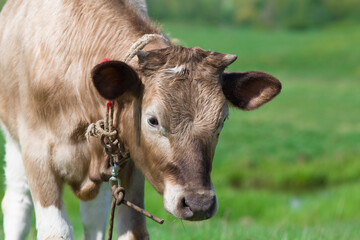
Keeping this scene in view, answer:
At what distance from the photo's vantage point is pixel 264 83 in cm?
452

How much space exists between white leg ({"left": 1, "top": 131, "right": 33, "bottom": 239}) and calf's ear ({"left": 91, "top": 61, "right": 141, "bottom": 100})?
2.07 m

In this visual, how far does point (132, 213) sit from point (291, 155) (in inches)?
628

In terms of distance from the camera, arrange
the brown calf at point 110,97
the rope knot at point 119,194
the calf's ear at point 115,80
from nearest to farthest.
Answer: the brown calf at point 110,97
the calf's ear at point 115,80
the rope knot at point 119,194

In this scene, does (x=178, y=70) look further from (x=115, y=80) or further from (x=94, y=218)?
(x=94, y=218)

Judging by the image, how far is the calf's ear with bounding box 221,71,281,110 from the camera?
175 inches

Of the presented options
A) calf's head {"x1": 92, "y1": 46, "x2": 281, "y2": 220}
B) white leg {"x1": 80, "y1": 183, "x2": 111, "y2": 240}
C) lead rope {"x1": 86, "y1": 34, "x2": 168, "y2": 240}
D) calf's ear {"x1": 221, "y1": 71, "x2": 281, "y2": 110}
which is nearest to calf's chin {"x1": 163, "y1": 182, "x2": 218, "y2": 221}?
calf's head {"x1": 92, "y1": 46, "x2": 281, "y2": 220}

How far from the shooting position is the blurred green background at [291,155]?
866 cm

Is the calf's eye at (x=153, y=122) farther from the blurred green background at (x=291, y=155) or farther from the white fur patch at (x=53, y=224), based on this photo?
the white fur patch at (x=53, y=224)

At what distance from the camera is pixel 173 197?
154 inches

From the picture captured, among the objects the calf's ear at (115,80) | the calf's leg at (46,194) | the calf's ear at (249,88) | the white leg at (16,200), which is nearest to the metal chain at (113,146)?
the calf's ear at (115,80)

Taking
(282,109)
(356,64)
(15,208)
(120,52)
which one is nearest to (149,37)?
(120,52)

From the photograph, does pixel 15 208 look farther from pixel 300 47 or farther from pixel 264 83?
pixel 300 47

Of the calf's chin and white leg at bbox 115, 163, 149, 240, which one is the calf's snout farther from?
white leg at bbox 115, 163, 149, 240

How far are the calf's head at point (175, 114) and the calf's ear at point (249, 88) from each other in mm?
88
